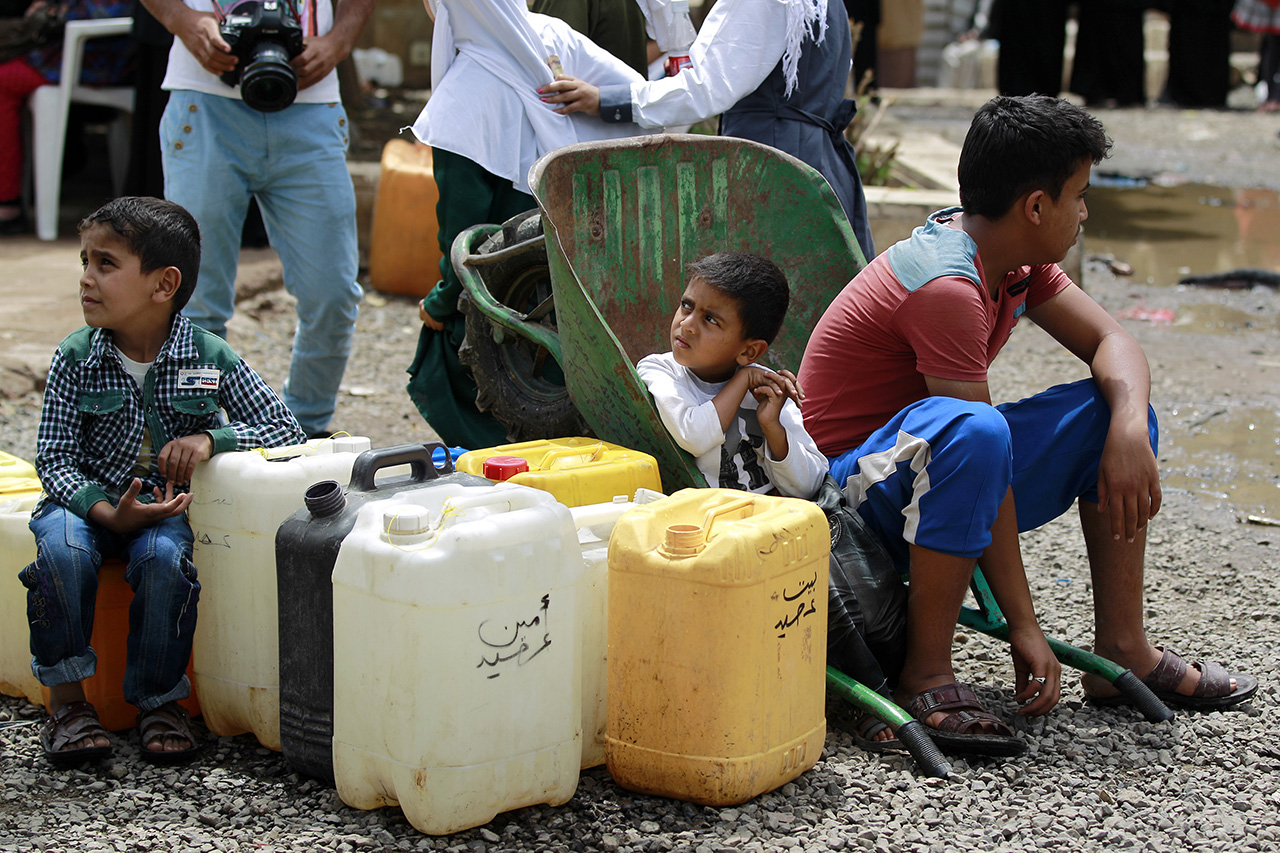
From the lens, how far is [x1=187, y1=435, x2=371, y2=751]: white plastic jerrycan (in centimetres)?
253

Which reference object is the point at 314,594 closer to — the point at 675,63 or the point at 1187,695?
the point at 1187,695

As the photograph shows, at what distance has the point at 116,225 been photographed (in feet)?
8.92

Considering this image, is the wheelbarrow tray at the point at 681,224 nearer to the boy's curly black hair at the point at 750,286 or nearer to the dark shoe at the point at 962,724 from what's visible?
the boy's curly black hair at the point at 750,286

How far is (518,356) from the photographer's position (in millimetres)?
3975

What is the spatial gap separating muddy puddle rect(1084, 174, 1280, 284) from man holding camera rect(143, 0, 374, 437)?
539cm

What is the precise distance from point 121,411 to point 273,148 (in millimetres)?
1747

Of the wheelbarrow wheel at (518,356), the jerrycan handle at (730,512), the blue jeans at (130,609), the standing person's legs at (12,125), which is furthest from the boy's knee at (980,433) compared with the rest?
the standing person's legs at (12,125)

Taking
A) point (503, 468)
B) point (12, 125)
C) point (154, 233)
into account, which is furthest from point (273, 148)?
point (12, 125)

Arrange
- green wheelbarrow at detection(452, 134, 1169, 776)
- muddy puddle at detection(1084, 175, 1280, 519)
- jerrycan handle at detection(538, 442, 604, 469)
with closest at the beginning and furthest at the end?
jerrycan handle at detection(538, 442, 604, 469) < green wheelbarrow at detection(452, 134, 1169, 776) < muddy puddle at detection(1084, 175, 1280, 519)

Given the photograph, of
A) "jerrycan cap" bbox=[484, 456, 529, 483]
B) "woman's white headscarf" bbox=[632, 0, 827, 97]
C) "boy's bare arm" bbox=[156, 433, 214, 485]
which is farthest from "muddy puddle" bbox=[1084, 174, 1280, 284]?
"boy's bare arm" bbox=[156, 433, 214, 485]

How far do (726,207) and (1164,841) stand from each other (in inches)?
77.3

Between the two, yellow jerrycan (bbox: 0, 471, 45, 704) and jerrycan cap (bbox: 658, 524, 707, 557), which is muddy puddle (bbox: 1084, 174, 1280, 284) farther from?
yellow jerrycan (bbox: 0, 471, 45, 704)

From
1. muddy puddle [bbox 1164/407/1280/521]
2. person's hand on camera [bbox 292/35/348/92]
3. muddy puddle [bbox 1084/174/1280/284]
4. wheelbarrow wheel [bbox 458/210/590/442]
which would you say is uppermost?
person's hand on camera [bbox 292/35/348/92]

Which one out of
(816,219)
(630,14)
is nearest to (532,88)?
(630,14)
